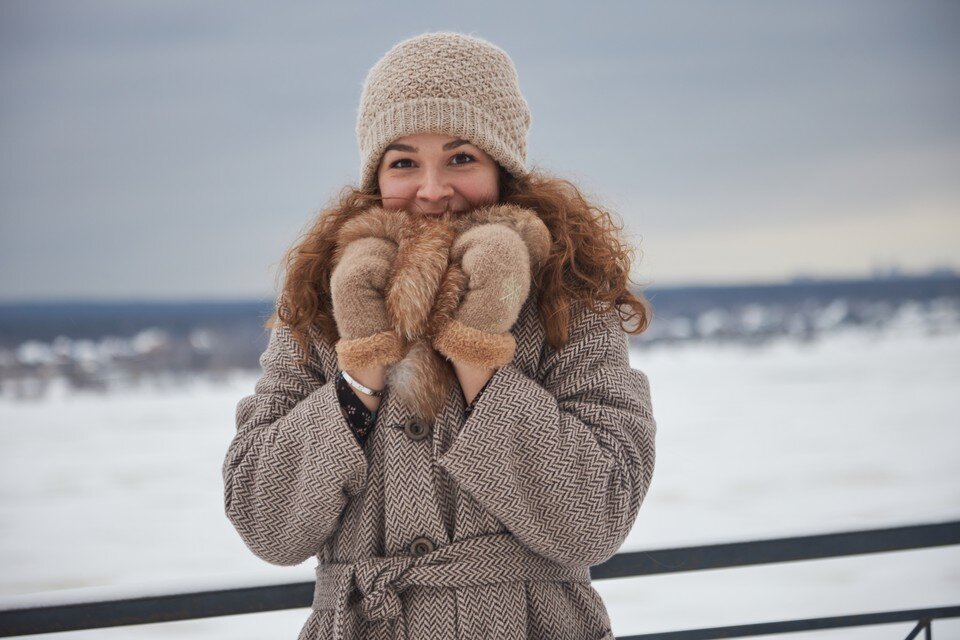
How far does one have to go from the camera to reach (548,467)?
1225 millimetres

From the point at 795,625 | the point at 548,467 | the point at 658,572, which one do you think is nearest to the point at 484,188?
the point at 548,467

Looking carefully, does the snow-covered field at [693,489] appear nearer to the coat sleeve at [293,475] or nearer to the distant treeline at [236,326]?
the coat sleeve at [293,475]

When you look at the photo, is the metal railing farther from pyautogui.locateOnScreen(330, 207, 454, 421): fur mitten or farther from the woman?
pyautogui.locateOnScreen(330, 207, 454, 421): fur mitten

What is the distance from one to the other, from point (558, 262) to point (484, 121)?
0.28 m

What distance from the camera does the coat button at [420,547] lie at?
1.30 meters

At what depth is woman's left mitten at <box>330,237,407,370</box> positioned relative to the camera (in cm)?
123

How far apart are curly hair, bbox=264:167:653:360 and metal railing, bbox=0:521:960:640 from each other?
53 cm

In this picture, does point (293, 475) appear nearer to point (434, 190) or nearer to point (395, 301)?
point (395, 301)

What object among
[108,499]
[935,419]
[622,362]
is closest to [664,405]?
[935,419]

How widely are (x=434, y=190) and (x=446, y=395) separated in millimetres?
354

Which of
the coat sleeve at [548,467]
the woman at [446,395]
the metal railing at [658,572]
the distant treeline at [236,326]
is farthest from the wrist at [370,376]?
the distant treeline at [236,326]

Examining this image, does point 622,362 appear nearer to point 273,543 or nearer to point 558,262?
point 558,262

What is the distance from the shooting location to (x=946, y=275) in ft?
45.6

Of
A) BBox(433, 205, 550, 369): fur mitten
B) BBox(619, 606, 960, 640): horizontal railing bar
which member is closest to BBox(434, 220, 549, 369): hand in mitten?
BBox(433, 205, 550, 369): fur mitten
